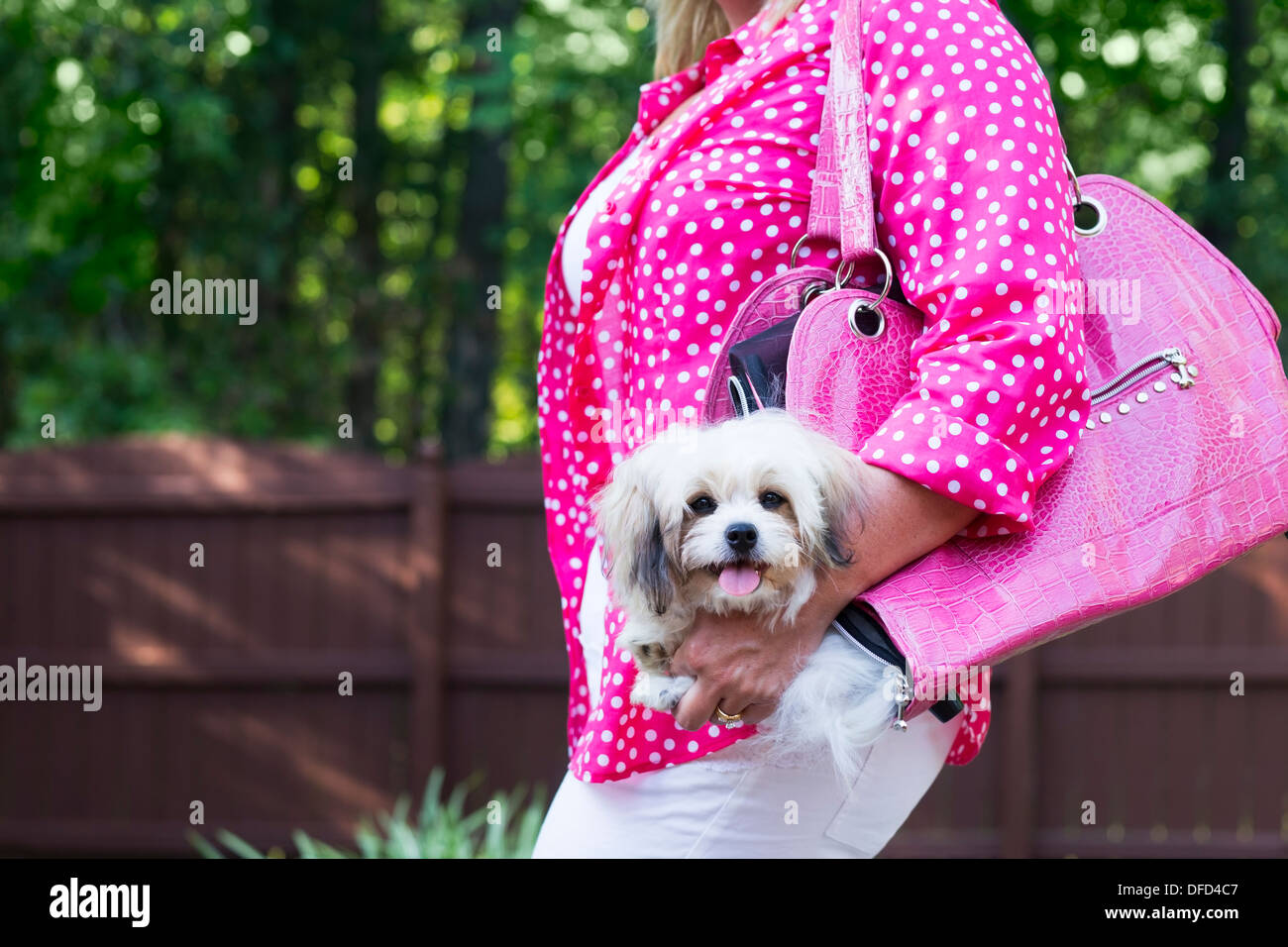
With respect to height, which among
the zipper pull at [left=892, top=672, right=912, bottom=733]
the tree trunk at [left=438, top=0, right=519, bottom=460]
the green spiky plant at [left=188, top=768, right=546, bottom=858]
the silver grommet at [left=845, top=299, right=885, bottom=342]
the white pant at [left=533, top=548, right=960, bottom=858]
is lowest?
the green spiky plant at [left=188, top=768, right=546, bottom=858]

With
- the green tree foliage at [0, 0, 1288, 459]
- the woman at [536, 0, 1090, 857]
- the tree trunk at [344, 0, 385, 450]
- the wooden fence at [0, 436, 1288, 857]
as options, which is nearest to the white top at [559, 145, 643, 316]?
the woman at [536, 0, 1090, 857]

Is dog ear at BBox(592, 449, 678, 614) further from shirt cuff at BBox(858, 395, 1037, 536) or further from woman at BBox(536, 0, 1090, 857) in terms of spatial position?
shirt cuff at BBox(858, 395, 1037, 536)

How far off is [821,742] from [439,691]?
5.36 m

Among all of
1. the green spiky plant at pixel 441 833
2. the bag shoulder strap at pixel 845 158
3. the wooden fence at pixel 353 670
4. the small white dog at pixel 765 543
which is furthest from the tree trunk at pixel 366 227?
the small white dog at pixel 765 543

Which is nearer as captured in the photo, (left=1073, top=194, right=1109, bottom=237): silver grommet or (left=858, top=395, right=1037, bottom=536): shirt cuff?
(left=858, top=395, right=1037, bottom=536): shirt cuff

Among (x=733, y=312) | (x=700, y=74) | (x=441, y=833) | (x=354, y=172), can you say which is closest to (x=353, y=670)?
(x=441, y=833)

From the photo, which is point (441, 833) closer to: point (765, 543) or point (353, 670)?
point (353, 670)

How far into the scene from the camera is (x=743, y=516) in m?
1.30

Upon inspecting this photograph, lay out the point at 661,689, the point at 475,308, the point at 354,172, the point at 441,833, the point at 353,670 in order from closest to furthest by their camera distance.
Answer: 1. the point at 661,689
2. the point at 441,833
3. the point at 353,670
4. the point at 475,308
5. the point at 354,172

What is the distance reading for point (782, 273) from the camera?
4.79 ft

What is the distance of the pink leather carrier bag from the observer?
1.33 meters

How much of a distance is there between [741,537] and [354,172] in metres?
10.4

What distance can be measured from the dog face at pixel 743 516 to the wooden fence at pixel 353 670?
Answer: 5146 millimetres

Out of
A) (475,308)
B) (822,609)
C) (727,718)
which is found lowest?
(727,718)
